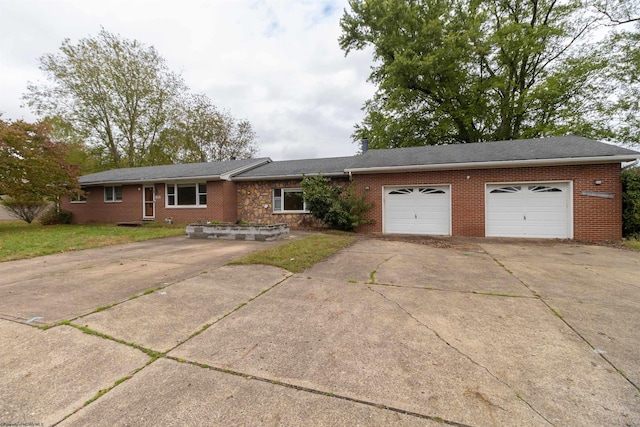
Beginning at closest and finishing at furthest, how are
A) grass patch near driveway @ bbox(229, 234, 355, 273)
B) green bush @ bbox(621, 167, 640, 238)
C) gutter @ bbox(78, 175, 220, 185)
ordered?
grass patch near driveway @ bbox(229, 234, 355, 273)
green bush @ bbox(621, 167, 640, 238)
gutter @ bbox(78, 175, 220, 185)

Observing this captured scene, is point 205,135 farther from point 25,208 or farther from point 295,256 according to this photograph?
point 295,256

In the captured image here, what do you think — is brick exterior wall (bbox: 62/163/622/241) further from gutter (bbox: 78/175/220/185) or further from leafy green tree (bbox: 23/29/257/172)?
leafy green tree (bbox: 23/29/257/172)

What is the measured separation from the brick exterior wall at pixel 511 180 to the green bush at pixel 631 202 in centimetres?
19

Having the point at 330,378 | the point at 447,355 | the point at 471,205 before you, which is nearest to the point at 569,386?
the point at 447,355

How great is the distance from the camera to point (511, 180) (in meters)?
9.77

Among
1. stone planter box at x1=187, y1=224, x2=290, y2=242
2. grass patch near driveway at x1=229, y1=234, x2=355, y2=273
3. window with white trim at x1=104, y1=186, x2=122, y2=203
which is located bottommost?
grass patch near driveway at x1=229, y1=234, x2=355, y2=273

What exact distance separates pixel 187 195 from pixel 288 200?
18.4ft

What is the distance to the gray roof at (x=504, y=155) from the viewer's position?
8.90 metres

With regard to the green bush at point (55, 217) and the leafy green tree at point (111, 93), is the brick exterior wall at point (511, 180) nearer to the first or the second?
the green bush at point (55, 217)

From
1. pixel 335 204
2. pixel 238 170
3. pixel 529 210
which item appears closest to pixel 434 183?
pixel 529 210

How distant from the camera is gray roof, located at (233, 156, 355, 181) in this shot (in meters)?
12.8

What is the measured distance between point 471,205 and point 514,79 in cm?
1482

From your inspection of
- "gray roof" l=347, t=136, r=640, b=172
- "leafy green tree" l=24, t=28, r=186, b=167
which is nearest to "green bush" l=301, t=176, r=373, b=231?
"gray roof" l=347, t=136, r=640, b=172

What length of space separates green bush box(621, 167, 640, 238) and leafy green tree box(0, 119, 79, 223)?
2310 cm
